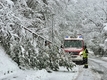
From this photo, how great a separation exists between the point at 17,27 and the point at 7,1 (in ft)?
6.86

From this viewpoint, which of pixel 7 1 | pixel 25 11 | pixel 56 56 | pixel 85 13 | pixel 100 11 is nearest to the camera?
pixel 7 1

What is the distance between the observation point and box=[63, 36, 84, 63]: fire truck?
921 inches

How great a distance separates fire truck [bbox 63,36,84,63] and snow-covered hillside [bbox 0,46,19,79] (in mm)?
8476

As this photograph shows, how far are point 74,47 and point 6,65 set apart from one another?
10.5 metres

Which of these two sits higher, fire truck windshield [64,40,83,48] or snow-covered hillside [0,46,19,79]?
fire truck windshield [64,40,83,48]

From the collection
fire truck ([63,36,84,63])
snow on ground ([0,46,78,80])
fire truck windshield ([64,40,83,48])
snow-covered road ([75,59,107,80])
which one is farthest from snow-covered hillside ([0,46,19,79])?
fire truck windshield ([64,40,83,48])

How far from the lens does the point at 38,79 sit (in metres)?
12.9

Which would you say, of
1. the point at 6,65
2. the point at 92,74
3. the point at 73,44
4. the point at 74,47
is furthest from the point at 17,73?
the point at 73,44

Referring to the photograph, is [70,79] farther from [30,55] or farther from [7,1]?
[7,1]

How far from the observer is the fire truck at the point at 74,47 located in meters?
23.4

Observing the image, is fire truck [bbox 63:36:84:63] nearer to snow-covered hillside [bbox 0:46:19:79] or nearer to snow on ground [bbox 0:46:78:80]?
snow on ground [bbox 0:46:78:80]

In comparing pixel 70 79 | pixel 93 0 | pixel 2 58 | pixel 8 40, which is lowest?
pixel 70 79

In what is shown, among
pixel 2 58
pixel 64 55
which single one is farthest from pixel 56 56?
pixel 2 58

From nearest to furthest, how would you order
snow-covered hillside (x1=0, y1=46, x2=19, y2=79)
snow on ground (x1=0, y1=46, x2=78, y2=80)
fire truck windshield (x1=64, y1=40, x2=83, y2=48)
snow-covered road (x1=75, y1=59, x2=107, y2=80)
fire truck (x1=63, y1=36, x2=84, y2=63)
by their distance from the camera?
snow on ground (x1=0, y1=46, x2=78, y2=80)
snow-covered hillside (x1=0, y1=46, x2=19, y2=79)
snow-covered road (x1=75, y1=59, x2=107, y2=80)
fire truck (x1=63, y1=36, x2=84, y2=63)
fire truck windshield (x1=64, y1=40, x2=83, y2=48)
